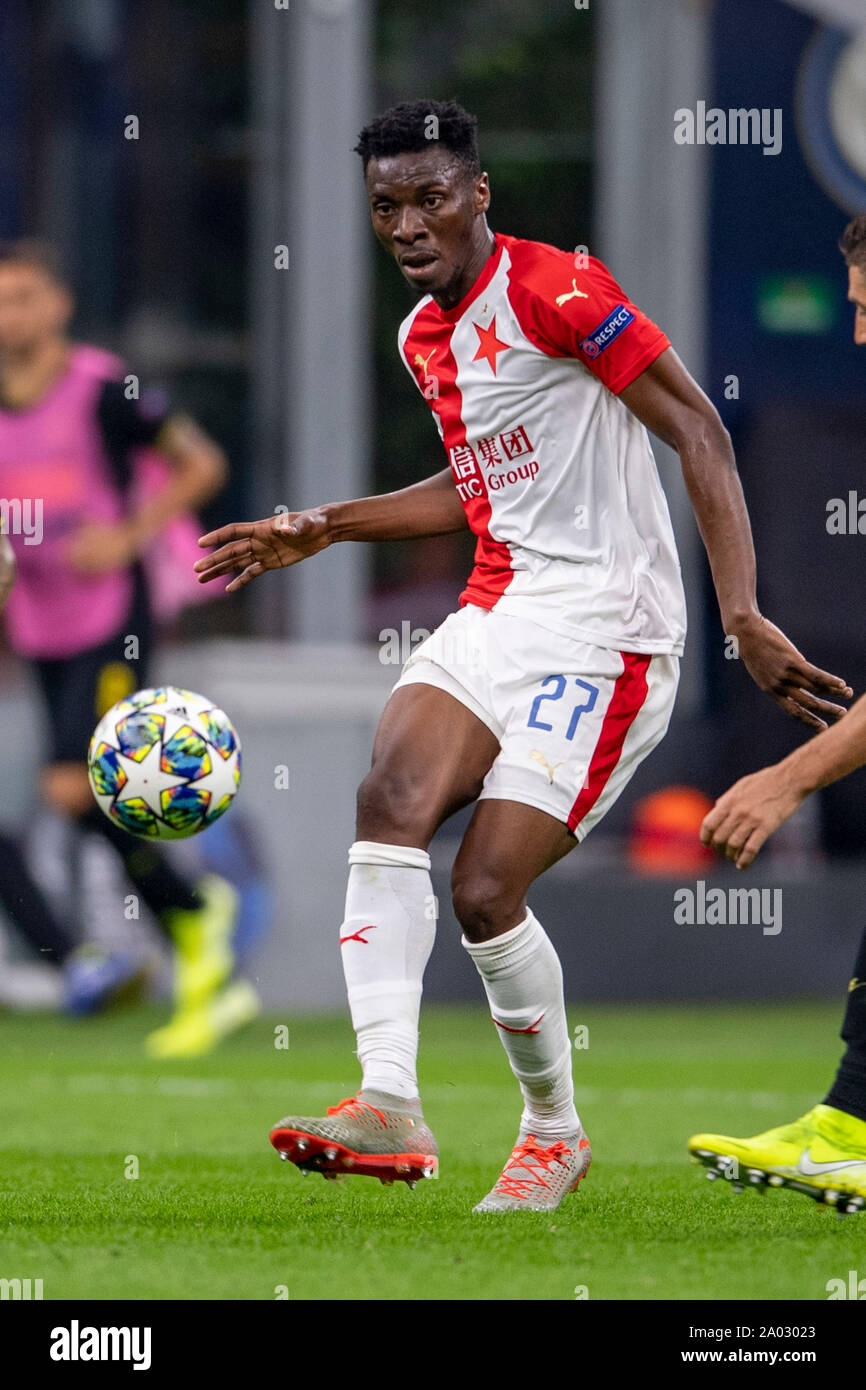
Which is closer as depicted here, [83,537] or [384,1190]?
[384,1190]

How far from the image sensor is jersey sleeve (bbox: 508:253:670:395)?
14.2 ft

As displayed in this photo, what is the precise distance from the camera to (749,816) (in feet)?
11.9

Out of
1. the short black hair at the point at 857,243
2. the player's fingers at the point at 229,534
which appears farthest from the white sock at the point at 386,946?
the short black hair at the point at 857,243

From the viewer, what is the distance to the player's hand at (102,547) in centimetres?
812

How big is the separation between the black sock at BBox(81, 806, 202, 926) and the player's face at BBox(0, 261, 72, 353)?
1.89m

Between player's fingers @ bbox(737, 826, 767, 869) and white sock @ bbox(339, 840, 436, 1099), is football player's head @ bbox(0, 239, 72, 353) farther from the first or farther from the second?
player's fingers @ bbox(737, 826, 767, 869)

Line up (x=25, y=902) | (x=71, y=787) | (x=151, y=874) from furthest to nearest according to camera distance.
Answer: (x=25, y=902)
(x=71, y=787)
(x=151, y=874)

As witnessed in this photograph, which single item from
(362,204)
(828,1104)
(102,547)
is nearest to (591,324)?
(828,1104)

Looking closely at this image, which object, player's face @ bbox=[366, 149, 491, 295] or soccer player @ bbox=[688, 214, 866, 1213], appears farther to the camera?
player's face @ bbox=[366, 149, 491, 295]

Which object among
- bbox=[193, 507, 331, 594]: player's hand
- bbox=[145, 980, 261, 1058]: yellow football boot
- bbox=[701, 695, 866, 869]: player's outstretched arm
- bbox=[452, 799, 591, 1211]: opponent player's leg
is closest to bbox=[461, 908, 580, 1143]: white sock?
bbox=[452, 799, 591, 1211]: opponent player's leg

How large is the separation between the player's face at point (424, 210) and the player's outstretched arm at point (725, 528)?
0.50 m

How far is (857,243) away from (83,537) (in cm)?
430

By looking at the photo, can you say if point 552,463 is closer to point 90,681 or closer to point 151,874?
point 151,874

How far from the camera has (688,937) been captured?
973 cm
